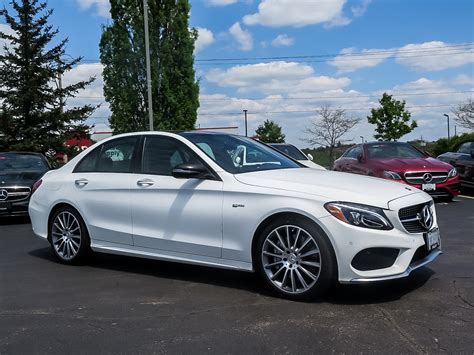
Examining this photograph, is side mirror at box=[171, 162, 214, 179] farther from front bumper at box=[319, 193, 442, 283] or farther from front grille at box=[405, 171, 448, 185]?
front grille at box=[405, 171, 448, 185]

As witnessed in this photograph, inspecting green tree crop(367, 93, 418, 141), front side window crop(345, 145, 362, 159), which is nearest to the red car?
front side window crop(345, 145, 362, 159)

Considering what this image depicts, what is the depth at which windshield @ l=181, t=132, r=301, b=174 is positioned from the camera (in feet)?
17.5

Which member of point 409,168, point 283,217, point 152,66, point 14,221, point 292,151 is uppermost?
point 152,66

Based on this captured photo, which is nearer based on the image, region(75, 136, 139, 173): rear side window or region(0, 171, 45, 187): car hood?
region(75, 136, 139, 173): rear side window

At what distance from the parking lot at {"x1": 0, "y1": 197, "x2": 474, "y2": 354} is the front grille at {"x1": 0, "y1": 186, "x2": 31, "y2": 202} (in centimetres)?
477

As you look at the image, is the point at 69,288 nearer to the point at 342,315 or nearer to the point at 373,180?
the point at 342,315

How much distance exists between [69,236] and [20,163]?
6639mm

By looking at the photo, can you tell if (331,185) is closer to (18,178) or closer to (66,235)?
(66,235)

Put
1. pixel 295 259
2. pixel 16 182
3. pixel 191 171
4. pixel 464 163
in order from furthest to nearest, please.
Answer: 1. pixel 464 163
2. pixel 16 182
3. pixel 191 171
4. pixel 295 259

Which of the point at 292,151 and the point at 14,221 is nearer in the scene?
the point at 14,221

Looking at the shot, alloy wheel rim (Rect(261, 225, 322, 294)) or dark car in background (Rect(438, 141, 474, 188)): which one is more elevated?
dark car in background (Rect(438, 141, 474, 188))

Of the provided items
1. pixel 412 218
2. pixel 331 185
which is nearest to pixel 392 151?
pixel 412 218

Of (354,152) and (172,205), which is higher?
(354,152)

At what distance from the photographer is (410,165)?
11508mm
